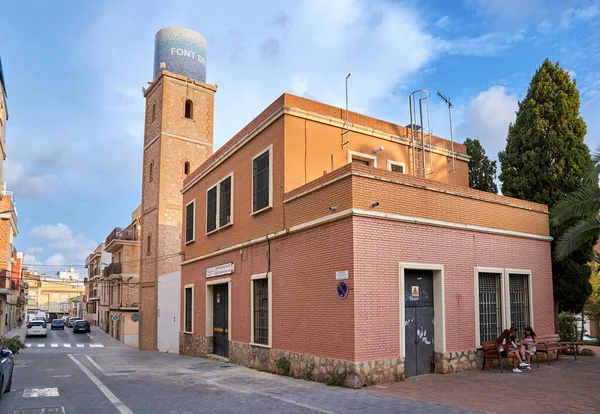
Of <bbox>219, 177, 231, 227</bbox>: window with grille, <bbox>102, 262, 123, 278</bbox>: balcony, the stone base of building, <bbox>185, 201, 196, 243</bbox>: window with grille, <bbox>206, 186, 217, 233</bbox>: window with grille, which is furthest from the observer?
<bbox>102, 262, 123, 278</bbox>: balcony

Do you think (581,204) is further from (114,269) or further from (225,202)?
(114,269)

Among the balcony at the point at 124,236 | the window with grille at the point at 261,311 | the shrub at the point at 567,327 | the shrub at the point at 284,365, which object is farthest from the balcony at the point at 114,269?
the shrub at the point at 567,327

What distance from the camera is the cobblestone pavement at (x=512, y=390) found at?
29.3 ft

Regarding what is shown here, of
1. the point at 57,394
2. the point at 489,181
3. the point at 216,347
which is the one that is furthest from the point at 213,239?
the point at 489,181

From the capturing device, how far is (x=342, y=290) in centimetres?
1195

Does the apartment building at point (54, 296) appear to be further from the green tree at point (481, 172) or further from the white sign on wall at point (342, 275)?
the white sign on wall at point (342, 275)

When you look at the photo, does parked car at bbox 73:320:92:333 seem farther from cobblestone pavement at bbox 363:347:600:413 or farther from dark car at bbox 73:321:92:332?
cobblestone pavement at bbox 363:347:600:413

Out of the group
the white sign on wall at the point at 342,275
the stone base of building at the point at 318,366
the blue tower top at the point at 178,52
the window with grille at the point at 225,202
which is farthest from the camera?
the blue tower top at the point at 178,52

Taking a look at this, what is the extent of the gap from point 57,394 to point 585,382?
11.6 m

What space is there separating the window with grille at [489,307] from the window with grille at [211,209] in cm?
1060

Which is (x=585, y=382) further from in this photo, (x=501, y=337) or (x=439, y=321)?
(x=439, y=321)

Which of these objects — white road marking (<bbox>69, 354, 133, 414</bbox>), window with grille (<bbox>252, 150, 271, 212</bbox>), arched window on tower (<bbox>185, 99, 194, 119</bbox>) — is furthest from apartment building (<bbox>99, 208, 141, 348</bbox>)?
white road marking (<bbox>69, 354, 133, 414</bbox>)

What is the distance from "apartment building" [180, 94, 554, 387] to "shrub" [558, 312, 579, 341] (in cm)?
286

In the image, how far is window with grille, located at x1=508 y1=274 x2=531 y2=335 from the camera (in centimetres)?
1523
